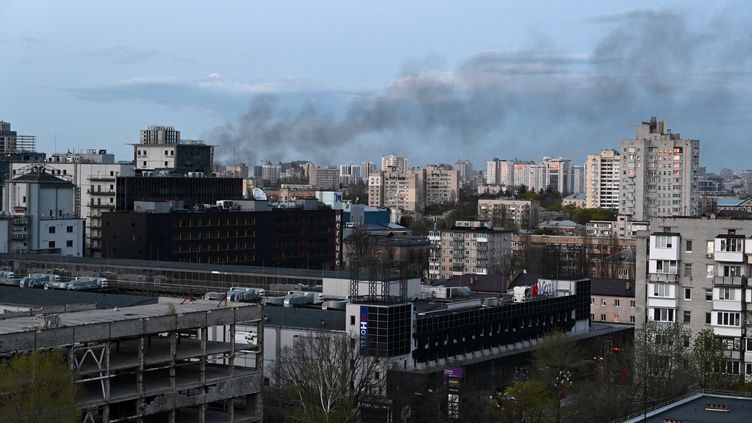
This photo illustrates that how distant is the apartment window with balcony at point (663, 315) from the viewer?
32219 millimetres

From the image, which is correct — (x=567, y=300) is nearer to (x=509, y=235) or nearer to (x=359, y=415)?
(x=359, y=415)

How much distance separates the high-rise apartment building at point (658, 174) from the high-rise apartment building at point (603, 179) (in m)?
32.1

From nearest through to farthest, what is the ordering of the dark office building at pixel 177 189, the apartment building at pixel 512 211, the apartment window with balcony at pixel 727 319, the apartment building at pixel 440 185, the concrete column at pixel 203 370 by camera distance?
the concrete column at pixel 203 370 → the apartment window with balcony at pixel 727 319 → the dark office building at pixel 177 189 → the apartment building at pixel 512 211 → the apartment building at pixel 440 185

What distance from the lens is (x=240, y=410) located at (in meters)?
24.0

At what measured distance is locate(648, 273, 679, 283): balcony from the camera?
3206cm

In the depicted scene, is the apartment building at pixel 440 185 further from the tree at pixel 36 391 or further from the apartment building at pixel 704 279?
the tree at pixel 36 391

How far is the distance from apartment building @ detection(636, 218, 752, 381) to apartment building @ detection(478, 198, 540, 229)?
8003 cm

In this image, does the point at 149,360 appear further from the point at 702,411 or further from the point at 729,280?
the point at 729,280

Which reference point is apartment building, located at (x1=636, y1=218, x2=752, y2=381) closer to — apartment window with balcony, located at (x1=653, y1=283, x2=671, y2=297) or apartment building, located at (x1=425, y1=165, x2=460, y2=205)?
apartment window with balcony, located at (x1=653, y1=283, x2=671, y2=297)

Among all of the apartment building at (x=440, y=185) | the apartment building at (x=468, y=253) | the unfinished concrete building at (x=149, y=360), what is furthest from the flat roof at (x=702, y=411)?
the apartment building at (x=440, y=185)

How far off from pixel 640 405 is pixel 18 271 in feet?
90.7

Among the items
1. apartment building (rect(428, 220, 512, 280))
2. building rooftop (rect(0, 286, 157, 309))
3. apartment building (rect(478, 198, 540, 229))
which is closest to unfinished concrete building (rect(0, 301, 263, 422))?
building rooftop (rect(0, 286, 157, 309))

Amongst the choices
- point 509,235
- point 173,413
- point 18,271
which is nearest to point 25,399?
point 173,413

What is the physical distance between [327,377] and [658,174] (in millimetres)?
73997
